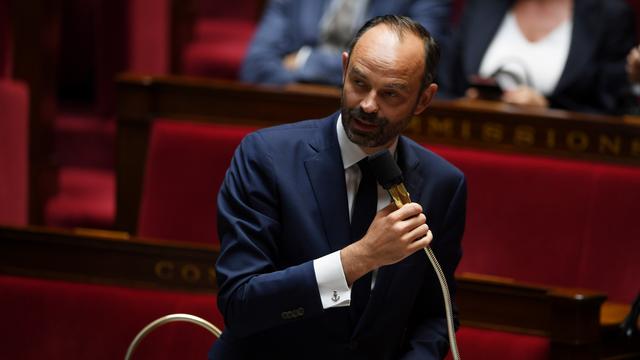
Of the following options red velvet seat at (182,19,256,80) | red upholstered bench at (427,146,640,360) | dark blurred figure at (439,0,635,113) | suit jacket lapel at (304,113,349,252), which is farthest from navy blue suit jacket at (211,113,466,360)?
red velvet seat at (182,19,256,80)

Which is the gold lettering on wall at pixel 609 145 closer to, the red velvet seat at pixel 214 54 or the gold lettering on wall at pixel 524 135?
the gold lettering on wall at pixel 524 135

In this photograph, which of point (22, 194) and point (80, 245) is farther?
point (22, 194)

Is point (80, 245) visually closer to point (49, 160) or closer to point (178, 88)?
point (178, 88)

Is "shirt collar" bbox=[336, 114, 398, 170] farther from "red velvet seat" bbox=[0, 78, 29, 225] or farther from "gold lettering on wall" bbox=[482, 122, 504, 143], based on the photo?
"red velvet seat" bbox=[0, 78, 29, 225]

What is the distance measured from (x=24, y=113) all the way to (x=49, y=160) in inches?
6.4

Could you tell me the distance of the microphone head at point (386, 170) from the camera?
573mm

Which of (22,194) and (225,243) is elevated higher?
(225,243)

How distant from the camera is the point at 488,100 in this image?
49.1 inches

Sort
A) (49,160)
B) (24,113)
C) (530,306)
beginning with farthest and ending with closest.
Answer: (49,160)
(24,113)
(530,306)

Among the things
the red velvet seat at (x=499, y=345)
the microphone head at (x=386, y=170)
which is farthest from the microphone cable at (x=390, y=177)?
the red velvet seat at (x=499, y=345)

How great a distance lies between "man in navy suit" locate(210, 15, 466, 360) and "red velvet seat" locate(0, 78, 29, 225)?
29.5 inches

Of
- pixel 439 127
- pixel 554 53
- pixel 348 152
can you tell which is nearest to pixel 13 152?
pixel 439 127

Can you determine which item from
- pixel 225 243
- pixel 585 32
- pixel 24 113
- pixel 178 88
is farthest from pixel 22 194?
pixel 225 243

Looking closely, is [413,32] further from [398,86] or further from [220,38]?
[220,38]
